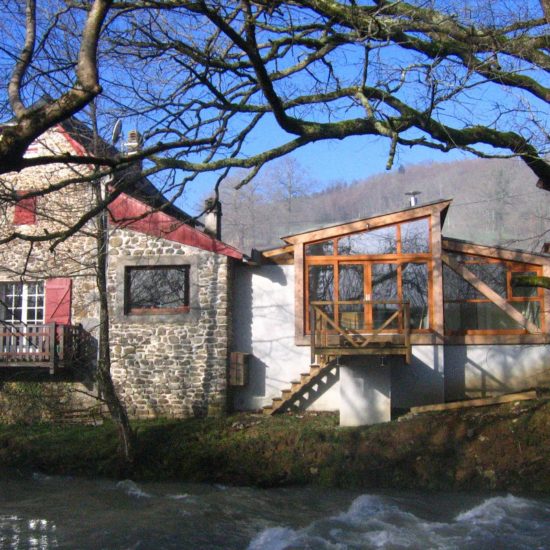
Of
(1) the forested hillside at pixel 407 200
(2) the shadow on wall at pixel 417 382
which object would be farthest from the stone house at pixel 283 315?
(1) the forested hillside at pixel 407 200

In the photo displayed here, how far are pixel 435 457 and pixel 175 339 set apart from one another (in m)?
6.76

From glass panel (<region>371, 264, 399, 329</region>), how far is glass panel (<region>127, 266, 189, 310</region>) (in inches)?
180

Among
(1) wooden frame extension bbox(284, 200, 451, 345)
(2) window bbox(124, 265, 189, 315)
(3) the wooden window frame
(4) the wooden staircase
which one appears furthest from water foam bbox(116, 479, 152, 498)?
(3) the wooden window frame

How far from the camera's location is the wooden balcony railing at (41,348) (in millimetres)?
16172

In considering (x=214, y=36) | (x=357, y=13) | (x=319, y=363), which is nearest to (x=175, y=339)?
(x=319, y=363)

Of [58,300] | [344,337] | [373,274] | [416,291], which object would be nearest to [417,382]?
[416,291]

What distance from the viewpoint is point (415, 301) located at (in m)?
16.0

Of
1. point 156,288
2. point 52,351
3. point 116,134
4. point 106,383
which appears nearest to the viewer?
point 116,134

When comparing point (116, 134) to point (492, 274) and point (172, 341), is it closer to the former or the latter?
point (172, 341)

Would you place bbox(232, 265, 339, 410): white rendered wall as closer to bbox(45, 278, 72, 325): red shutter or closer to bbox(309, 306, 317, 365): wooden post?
bbox(309, 306, 317, 365): wooden post

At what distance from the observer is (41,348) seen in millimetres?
16266

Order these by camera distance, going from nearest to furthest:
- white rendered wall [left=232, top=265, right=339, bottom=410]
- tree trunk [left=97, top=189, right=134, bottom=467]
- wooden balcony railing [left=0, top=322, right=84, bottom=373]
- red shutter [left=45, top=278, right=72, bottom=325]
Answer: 1. tree trunk [left=97, top=189, right=134, bottom=467]
2. wooden balcony railing [left=0, top=322, right=84, bottom=373]
3. white rendered wall [left=232, top=265, right=339, bottom=410]
4. red shutter [left=45, top=278, right=72, bottom=325]

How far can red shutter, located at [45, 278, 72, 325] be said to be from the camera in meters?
17.2

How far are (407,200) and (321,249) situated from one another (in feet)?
88.2
